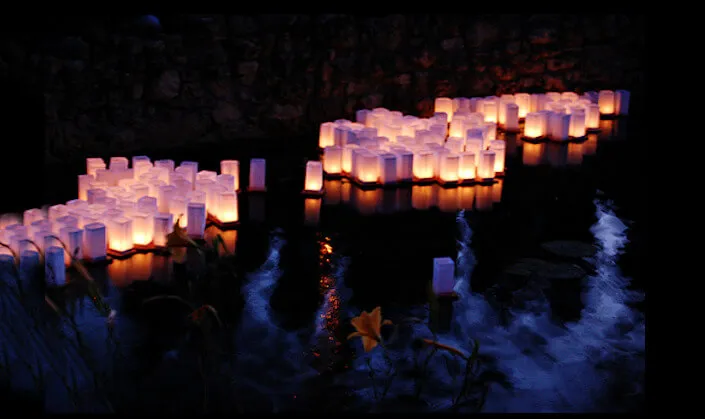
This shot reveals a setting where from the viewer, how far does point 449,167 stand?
206 inches

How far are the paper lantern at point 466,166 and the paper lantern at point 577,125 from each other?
1.36 m

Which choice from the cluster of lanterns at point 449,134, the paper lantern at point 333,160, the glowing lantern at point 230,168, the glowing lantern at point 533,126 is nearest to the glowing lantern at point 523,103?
the cluster of lanterns at point 449,134

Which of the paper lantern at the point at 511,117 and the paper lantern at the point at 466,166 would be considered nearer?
the paper lantern at the point at 466,166

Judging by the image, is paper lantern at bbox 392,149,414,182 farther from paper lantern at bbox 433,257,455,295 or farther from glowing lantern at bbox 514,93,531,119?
glowing lantern at bbox 514,93,531,119

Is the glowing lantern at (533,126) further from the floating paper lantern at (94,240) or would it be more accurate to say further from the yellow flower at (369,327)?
the yellow flower at (369,327)

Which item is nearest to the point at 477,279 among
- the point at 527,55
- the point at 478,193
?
the point at 478,193

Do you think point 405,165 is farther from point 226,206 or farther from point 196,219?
point 196,219

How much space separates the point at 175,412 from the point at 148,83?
3.50 m

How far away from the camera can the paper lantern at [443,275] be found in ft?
11.7

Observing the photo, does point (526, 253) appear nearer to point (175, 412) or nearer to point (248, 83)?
point (175, 412)

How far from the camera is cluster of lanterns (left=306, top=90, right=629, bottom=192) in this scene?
5227 millimetres

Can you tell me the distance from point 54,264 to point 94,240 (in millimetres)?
368

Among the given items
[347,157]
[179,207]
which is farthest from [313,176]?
[179,207]

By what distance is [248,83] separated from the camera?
620cm
